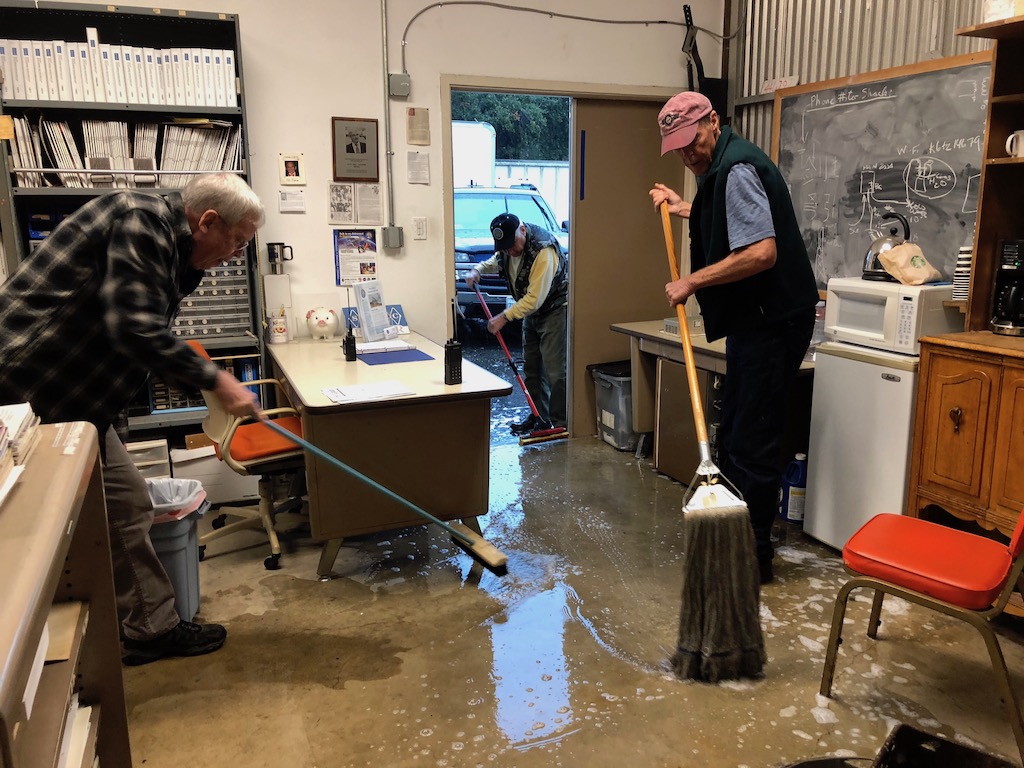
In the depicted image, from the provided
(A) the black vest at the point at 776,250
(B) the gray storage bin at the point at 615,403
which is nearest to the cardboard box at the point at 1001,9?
(A) the black vest at the point at 776,250

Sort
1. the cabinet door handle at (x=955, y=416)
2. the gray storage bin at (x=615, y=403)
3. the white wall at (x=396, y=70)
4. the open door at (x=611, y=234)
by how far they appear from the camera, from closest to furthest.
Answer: the cabinet door handle at (x=955, y=416) < the white wall at (x=396, y=70) < the gray storage bin at (x=615, y=403) < the open door at (x=611, y=234)

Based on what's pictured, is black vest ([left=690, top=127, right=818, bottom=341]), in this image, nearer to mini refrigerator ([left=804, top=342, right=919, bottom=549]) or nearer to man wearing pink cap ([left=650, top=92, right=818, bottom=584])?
man wearing pink cap ([left=650, top=92, right=818, bottom=584])

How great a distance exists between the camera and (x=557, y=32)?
4.28 meters

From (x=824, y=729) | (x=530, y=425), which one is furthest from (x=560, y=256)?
(x=824, y=729)

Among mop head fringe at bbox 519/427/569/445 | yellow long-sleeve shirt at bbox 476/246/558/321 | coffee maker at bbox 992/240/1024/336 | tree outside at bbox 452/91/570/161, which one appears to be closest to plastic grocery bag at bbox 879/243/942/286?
coffee maker at bbox 992/240/1024/336

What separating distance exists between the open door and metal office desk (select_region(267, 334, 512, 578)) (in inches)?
70.1

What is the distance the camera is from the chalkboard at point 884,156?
125 inches

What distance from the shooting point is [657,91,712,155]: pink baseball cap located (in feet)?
8.61

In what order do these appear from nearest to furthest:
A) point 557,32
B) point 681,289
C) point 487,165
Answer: point 681,289, point 557,32, point 487,165

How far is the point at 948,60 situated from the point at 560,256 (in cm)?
225

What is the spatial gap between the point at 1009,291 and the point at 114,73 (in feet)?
11.7

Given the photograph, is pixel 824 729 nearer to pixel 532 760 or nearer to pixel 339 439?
pixel 532 760

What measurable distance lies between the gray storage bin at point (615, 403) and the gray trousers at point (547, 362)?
0.74 ft

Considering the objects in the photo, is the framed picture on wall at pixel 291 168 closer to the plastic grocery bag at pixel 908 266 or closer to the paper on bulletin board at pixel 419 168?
the paper on bulletin board at pixel 419 168
